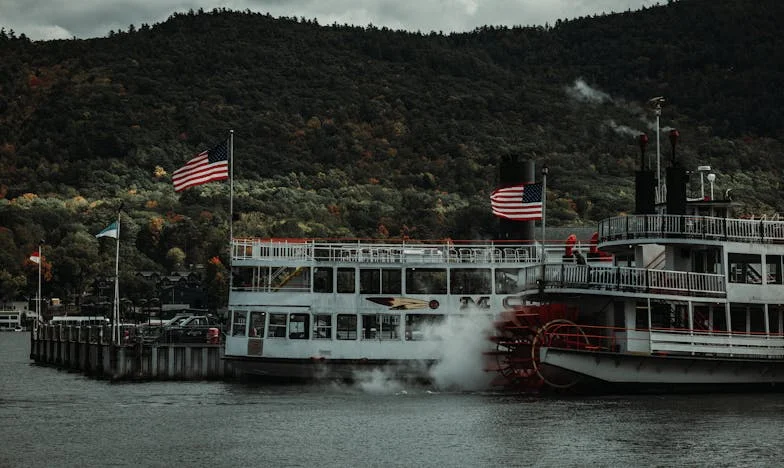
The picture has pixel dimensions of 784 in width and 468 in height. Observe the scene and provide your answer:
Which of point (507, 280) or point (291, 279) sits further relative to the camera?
point (507, 280)

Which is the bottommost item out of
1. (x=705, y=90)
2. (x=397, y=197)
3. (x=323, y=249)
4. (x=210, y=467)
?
(x=210, y=467)

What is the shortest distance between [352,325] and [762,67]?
15191 cm

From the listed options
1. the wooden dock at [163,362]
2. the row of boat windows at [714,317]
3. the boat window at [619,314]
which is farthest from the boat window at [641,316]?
the wooden dock at [163,362]

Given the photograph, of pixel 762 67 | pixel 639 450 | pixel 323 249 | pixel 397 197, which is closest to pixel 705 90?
pixel 762 67

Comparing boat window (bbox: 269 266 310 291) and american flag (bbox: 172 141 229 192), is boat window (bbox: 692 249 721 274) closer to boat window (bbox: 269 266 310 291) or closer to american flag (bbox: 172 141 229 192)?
boat window (bbox: 269 266 310 291)

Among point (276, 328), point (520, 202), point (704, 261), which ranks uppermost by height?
point (520, 202)

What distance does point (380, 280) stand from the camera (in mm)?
51656

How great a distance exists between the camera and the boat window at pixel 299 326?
51.2m

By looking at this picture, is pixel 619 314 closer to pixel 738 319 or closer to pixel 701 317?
pixel 701 317

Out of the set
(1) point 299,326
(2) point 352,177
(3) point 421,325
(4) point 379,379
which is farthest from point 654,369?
(2) point 352,177

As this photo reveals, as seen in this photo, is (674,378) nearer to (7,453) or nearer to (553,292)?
(553,292)

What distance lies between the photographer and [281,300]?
51219 mm

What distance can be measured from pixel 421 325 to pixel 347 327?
2728 mm

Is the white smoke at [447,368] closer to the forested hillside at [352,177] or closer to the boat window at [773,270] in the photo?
the boat window at [773,270]
